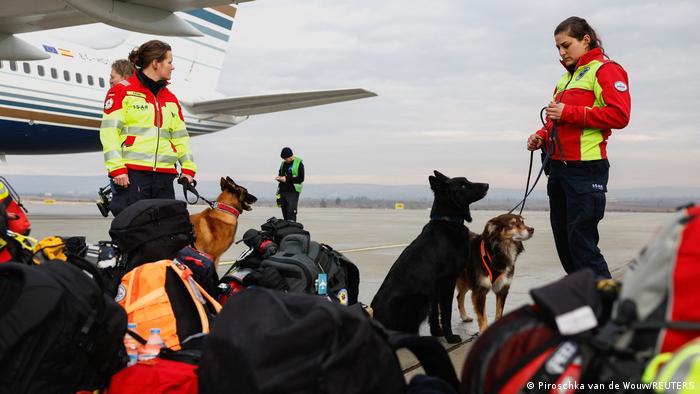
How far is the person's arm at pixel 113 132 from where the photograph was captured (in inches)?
175

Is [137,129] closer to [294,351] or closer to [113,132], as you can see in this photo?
[113,132]

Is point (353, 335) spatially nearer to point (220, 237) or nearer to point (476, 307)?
point (476, 307)

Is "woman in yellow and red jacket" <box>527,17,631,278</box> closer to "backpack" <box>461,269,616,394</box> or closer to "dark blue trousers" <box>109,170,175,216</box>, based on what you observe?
"backpack" <box>461,269,616,394</box>

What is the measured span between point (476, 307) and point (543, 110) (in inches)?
54.8

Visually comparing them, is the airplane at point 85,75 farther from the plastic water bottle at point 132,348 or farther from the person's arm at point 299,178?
the plastic water bottle at point 132,348

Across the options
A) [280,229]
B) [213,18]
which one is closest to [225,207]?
[280,229]

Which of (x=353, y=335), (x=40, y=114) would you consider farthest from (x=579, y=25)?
(x=40, y=114)

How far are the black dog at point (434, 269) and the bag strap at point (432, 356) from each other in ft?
5.04

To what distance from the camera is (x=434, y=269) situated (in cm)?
399

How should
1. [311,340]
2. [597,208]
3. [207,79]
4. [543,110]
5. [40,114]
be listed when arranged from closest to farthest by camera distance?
[311,340], [597,208], [543,110], [40,114], [207,79]

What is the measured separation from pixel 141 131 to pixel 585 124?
9.93ft

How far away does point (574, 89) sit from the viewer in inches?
160

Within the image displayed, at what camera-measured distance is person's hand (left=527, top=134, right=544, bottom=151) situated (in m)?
4.31

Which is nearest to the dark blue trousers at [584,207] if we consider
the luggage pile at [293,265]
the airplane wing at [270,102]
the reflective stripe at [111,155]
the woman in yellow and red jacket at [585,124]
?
the woman in yellow and red jacket at [585,124]
